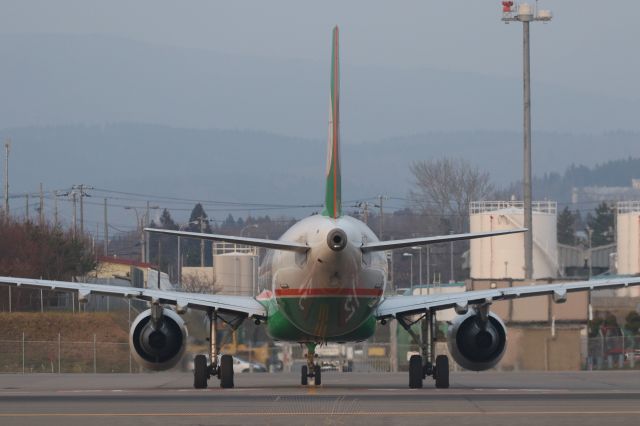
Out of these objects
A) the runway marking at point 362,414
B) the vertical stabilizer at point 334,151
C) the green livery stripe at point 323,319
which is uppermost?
the vertical stabilizer at point 334,151

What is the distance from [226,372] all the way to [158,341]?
2098mm

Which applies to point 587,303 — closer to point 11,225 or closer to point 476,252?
point 476,252

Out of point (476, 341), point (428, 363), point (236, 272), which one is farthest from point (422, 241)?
point (236, 272)

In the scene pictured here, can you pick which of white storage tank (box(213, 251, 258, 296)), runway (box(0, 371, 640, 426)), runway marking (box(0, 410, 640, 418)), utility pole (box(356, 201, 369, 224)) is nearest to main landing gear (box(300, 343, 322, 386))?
runway (box(0, 371, 640, 426))

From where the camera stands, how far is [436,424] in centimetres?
2208

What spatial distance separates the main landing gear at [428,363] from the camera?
3622cm

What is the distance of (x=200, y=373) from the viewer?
3647 centimetres

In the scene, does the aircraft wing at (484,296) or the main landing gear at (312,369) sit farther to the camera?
the main landing gear at (312,369)

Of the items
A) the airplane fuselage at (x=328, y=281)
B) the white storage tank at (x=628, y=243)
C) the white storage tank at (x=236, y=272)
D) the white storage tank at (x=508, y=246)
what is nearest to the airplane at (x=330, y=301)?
the airplane fuselage at (x=328, y=281)

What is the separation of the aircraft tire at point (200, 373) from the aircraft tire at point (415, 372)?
5.18 m

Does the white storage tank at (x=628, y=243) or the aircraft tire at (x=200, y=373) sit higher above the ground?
the white storage tank at (x=628, y=243)

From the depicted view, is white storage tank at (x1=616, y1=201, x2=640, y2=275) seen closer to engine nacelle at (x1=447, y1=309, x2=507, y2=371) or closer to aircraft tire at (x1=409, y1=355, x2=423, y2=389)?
engine nacelle at (x1=447, y1=309, x2=507, y2=371)

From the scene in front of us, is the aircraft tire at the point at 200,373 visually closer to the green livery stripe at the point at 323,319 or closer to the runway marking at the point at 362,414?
the green livery stripe at the point at 323,319

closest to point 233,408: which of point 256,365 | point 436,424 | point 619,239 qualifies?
point 436,424
